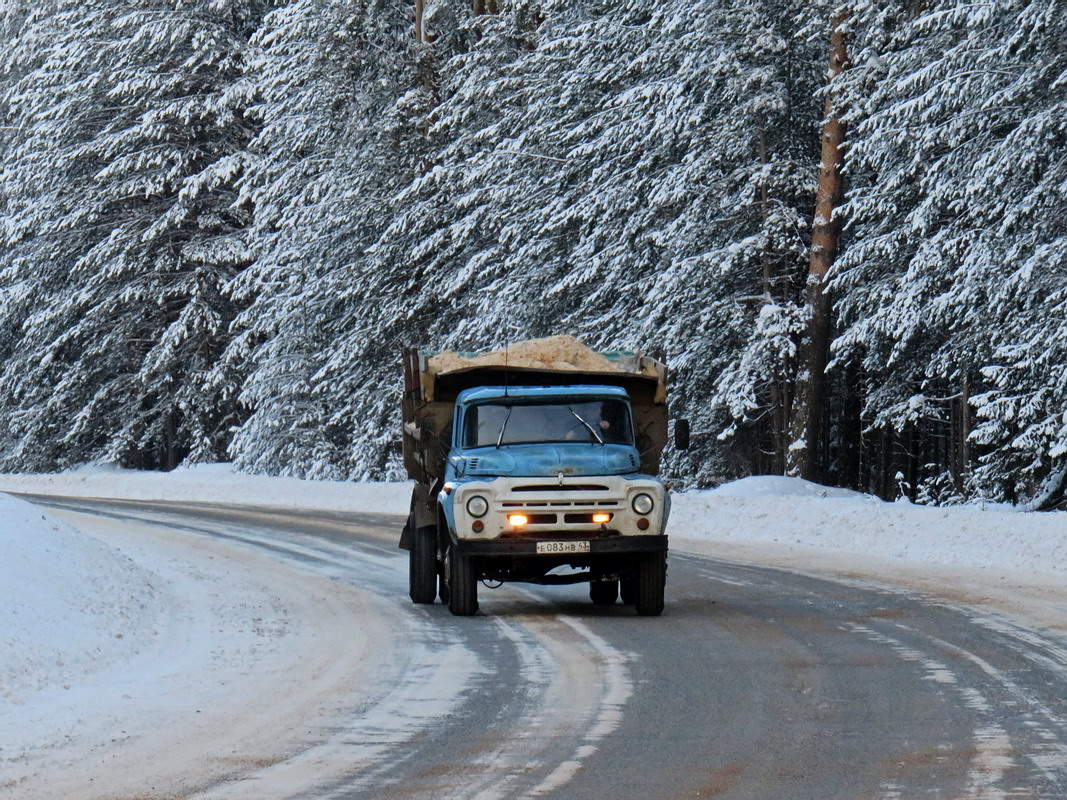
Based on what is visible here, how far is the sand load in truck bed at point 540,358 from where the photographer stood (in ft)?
47.1

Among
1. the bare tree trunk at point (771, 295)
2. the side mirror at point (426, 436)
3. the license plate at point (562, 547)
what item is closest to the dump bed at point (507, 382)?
the side mirror at point (426, 436)

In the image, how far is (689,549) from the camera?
1983 cm

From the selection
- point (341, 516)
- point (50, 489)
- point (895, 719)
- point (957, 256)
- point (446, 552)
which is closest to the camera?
point (895, 719)

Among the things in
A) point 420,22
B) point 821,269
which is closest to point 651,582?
point 821,269

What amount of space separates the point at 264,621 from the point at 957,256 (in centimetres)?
1343

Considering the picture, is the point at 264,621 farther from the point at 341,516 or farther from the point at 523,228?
the point at 523,228

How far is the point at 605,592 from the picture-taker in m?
14.6

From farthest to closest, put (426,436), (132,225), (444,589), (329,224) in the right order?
1. (132,225)
2. (329,224)
3. (426,436)
4. (444,589)

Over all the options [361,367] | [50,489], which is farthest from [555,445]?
[50,489]

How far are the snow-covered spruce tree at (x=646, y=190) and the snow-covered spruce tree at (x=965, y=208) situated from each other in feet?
6.52

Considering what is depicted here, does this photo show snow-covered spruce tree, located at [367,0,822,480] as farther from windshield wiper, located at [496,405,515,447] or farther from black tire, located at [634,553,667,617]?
black tire, located at [634,553,667,617]

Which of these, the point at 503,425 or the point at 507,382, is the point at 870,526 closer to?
the point at 507,382

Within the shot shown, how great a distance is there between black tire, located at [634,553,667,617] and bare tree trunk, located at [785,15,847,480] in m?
14.1

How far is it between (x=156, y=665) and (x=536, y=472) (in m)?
3.64
